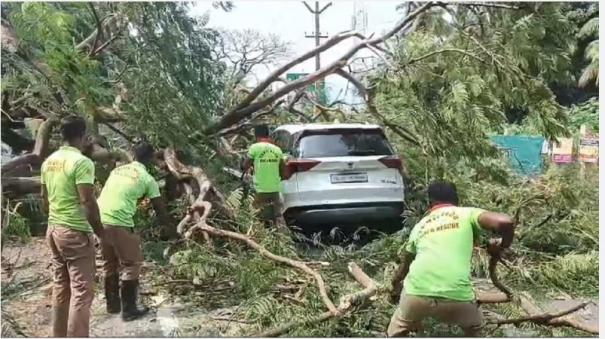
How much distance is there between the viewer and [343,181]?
5.99 meters

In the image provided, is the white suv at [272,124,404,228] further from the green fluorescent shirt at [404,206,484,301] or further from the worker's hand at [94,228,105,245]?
the green fluorescent shirt at [404,206,484,301]

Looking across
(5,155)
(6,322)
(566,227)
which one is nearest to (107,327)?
(6,322)

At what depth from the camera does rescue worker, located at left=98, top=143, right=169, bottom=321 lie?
4.73 meters

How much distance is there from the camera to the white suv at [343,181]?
19.6 ft

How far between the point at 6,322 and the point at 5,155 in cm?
141

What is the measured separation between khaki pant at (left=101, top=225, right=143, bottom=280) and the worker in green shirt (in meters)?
1.36

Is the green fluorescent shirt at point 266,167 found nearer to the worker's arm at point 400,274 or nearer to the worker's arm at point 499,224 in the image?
the worker's arm at point 400,274

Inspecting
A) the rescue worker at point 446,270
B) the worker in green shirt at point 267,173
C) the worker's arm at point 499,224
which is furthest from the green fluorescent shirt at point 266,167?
the worker's arm at point 499,224

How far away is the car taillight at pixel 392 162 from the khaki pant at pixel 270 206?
0.97 m

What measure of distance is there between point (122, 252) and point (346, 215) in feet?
6.55

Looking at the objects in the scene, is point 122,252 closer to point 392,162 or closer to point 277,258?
point 277,258

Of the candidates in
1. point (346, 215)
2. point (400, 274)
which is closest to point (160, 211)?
point (346, 215)

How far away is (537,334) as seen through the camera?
440 cm

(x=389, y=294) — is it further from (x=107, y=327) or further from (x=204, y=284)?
(x=107, y=327)
